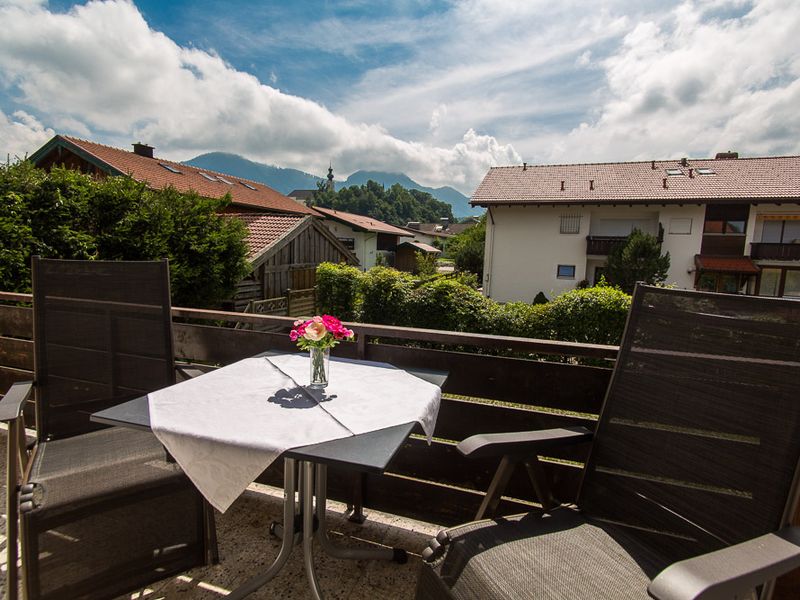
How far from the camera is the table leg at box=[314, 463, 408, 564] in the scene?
66.2 inches

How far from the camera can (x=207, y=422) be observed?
1.24 meters

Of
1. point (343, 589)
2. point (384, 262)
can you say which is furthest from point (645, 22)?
point (384, 262)

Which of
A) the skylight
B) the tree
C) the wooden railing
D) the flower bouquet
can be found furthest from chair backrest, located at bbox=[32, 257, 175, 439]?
the tree

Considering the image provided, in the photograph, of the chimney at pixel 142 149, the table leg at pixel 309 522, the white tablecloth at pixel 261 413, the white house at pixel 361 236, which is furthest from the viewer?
the white house at pixel 361 236

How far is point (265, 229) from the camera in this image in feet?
35.8

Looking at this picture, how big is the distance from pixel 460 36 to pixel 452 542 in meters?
4.76

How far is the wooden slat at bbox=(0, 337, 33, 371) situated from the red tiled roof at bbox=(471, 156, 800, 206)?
16.9m

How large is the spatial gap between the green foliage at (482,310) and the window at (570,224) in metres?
10.8

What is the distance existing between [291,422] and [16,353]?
298 centimetres

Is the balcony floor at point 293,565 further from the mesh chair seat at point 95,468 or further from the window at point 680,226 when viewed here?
the window at point 680,226

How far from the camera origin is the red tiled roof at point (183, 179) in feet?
39.6

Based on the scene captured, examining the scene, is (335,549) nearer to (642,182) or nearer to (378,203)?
(642,182)

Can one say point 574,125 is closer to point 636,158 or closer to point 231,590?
point 636,158

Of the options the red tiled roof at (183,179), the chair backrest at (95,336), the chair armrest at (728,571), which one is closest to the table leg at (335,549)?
the chair backrest at (95,336)
